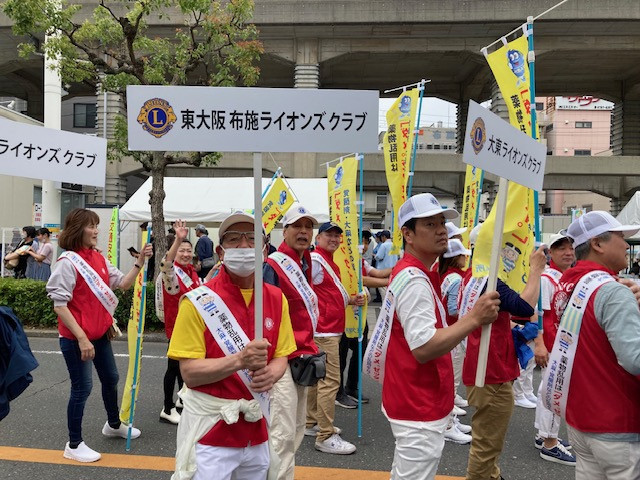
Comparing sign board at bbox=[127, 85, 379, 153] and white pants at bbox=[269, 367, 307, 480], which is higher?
sign board at bbox=[127, 85, 379, 153]

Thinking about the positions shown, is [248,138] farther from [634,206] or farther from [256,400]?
[634,206]

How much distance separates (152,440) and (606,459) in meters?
3.57

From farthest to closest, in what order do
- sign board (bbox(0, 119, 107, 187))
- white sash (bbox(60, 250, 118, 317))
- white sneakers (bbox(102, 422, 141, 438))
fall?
white sneakers (bbox(102, 422, 141, 438)), white sash (bbox(60, 250, 118, 317)), sign board (bbox(0, 119, 107, 187))

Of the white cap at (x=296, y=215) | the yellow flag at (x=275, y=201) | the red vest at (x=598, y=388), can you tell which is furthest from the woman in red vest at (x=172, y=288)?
the red vest at (x=598, y=388)

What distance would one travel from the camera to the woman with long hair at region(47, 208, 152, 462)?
4.18 meters

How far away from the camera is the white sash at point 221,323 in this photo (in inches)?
93.6

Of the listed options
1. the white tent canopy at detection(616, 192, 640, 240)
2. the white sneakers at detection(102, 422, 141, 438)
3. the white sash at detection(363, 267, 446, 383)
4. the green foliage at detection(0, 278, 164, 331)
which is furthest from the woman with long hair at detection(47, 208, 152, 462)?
the white tent canopy at detection(616, 192, 640, 240)

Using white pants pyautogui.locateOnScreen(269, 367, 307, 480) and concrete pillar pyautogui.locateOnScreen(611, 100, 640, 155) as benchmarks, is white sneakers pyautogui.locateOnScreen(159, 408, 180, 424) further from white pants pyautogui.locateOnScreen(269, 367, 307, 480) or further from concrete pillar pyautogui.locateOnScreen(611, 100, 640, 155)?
concrete pillar pyautogui.locateOnScreen(611, 100, 640, 155)

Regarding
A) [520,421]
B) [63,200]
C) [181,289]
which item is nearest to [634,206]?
[520,421]

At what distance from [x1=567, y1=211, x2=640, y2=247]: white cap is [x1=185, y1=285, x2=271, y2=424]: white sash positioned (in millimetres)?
1692

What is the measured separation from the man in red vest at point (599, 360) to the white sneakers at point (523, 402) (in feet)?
11.1

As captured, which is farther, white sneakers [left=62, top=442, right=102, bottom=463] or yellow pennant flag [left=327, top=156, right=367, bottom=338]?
yellow pennant flag [left=327, top=156, right=367, bottom=338]

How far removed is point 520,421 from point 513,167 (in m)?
3.56

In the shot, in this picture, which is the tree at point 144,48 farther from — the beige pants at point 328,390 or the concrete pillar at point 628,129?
the concrete pillar at point 628,129
